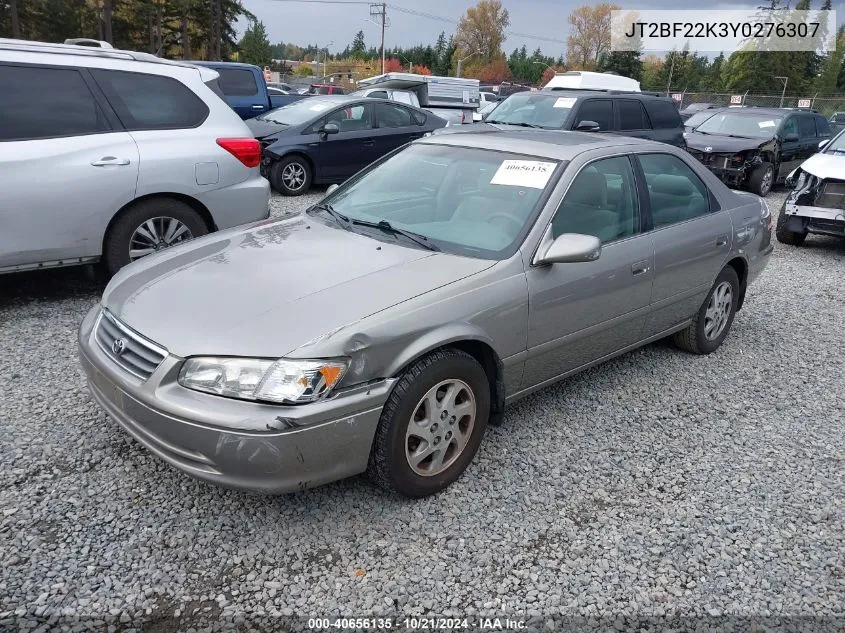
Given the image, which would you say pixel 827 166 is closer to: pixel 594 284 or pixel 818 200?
pixel 818 200

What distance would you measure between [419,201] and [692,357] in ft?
7.99

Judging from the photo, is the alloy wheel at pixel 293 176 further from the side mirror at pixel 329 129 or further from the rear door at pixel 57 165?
the rear door at pixel 57 165

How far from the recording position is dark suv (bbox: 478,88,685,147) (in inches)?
373

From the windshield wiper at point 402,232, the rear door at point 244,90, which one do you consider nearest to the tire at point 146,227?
the windshield wiper at point 402,232

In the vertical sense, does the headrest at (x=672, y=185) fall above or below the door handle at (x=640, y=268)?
above

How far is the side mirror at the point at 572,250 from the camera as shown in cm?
314

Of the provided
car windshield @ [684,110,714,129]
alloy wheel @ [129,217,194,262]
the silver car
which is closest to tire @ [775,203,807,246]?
the silver car

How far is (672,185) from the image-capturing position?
14.0ft

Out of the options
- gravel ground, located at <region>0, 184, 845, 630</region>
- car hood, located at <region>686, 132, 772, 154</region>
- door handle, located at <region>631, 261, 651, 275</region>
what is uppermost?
car hood, located at <region>686, 132, 772, 154</region>

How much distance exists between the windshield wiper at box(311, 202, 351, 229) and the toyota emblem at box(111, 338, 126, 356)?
1.33 meters

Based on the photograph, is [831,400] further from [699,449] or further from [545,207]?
[545,207]

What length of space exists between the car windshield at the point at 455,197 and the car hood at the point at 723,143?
32.2 feet

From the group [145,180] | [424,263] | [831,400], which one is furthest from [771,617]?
[145,180]

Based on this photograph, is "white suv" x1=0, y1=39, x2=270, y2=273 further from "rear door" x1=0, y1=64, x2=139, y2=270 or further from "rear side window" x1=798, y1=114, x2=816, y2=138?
"rear side window" x1=798, y1=114, x2=816, y2=138
